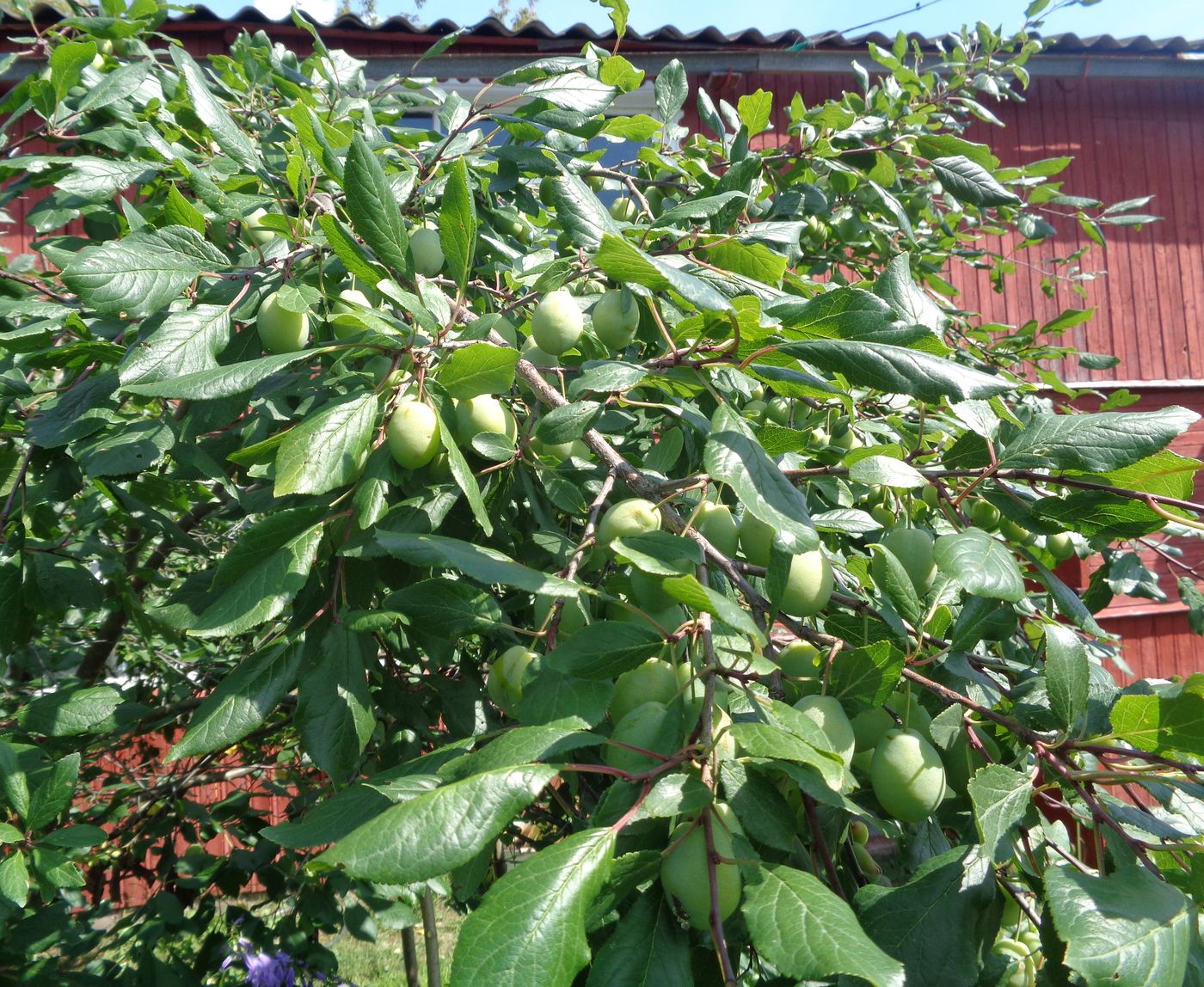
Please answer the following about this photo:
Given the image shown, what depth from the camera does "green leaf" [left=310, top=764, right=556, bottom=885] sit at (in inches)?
23.7

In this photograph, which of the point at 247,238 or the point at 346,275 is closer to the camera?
the point at 346,275

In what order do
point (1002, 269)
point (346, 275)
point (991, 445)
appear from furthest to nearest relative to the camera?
point (1002, 269) < point (346, 275) < point (991, 445)

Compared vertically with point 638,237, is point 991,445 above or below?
below

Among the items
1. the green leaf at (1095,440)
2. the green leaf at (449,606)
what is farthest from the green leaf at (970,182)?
the green leaf at (449,606)

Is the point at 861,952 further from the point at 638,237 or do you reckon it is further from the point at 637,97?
the point at 637,97

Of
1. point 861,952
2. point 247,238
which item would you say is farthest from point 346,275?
point 861,952

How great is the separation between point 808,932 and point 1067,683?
35cm

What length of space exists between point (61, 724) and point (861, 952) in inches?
50.9

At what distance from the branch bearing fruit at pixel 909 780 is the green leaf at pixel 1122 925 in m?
0.13

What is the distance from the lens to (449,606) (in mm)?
908

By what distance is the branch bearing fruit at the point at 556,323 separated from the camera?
104 centimetres

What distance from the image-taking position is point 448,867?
2.01 ft

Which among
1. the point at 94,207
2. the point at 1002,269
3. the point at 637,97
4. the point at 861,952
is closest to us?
the point at 861,952

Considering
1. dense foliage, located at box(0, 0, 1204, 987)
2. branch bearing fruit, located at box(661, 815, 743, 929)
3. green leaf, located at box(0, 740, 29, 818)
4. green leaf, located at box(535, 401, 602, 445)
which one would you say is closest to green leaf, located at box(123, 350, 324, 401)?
dense foliage, located at box(0, 0, 1204, 987)
